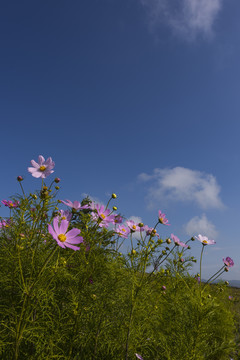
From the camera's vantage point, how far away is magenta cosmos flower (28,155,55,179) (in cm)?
120

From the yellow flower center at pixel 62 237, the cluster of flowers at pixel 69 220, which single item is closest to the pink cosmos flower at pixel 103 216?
the cluster of flowers at pixel 69 220

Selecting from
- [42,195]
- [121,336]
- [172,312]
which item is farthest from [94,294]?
[172,312]

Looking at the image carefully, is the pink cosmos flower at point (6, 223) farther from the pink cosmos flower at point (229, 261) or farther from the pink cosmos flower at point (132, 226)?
the pink cosmos flower at point (229, 261)

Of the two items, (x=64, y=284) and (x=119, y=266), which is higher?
(x=119, y=266)

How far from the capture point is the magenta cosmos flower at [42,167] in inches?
47.2

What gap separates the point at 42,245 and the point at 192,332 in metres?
1.27

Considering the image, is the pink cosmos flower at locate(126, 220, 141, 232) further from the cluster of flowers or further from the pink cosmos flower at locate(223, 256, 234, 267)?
the pink cosmos flower at locate(223, 256, 234, 267)

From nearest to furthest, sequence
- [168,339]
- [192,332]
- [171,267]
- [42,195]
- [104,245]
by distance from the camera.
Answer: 1. [42,195]
2. [192,332]
3. [104,245]
4. [168,339]
5. [171,267]

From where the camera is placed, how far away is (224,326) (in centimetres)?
300

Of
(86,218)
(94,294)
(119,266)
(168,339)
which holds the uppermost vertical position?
(86,218)

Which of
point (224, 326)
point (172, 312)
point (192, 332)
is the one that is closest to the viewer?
point (192, 332)

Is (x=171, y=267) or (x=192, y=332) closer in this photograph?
(x=192, y=332)

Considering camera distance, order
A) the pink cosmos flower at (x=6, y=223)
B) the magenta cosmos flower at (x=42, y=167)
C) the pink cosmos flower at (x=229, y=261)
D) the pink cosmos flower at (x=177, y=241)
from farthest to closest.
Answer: the pink cosmos flower at (x=229, y=261)
the pink cosmos flower at (x=177, y=241)
the pink cosmos flower at (x=6, y=223)
the magenta cosmos flower at (x=42, y=167)

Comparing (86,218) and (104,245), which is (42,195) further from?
(104,245)
